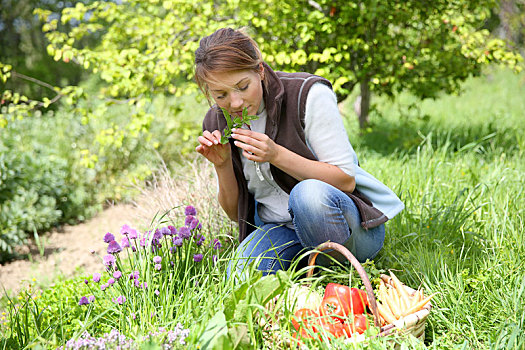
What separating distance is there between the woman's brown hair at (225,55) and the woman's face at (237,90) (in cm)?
2

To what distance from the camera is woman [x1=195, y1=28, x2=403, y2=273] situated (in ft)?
6.01

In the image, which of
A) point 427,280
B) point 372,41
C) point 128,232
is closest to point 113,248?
point 128,232

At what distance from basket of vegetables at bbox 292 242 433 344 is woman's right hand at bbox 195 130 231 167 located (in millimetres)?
580

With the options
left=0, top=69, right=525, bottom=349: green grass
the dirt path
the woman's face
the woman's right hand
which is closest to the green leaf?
left=0, top=69, right=525, bottom=349: green grass

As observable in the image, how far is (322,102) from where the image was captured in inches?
75.4

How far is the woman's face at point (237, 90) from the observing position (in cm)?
183

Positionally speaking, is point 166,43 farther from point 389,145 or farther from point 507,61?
point 507,61

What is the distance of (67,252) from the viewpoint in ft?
11.7

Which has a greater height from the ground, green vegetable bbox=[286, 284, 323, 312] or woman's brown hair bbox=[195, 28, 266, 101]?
woman's brown hair bbox=[195, 28, 266, 101]

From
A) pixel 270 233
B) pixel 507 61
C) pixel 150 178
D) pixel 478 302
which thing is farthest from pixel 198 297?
pixel 507 61

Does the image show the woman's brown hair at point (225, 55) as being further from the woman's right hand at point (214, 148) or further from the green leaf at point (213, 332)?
the green leaf at point (213, 332)

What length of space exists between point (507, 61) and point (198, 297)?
139 inches

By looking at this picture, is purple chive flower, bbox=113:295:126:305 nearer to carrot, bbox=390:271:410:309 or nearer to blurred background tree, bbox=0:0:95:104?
carrot, bbox=390:271:410:309

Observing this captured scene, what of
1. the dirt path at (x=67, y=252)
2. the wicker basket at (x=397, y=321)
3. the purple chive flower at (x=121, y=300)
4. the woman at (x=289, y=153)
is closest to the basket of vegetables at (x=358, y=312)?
the wicker basket at (x=397, y=321)
